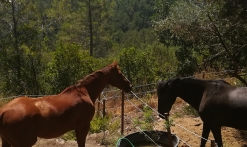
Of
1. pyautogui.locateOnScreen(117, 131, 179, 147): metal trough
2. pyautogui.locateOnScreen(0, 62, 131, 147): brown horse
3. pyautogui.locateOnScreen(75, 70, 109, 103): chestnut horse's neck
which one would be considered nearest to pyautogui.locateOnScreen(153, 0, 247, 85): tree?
pyautogui.locateOnScreen(117, 131, 179, 147): metal trough

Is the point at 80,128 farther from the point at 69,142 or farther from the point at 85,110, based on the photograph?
the point at 69,142

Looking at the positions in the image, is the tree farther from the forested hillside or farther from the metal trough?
the metal trough

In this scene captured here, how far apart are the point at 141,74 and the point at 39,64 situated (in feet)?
21.9

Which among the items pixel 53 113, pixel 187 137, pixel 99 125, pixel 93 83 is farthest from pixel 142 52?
pixel 53 113

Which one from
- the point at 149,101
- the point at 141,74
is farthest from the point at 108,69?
the point at 141,74

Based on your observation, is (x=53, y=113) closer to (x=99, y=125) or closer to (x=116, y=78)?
(x=116, y=78)

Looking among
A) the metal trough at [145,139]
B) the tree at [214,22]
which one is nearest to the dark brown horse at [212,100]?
the metal trough at [145,139]

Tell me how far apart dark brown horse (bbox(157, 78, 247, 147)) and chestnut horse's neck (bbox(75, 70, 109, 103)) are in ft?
→ 4.22

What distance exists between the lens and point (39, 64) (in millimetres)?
18625

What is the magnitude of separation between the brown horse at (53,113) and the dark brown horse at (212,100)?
996mm

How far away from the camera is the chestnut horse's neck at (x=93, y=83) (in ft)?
16.4

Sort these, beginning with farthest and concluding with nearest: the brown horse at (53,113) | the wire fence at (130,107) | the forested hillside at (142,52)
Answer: the forested hillside at (142,52) → the wire fence at (130,107) → the brown horse at (53,113)

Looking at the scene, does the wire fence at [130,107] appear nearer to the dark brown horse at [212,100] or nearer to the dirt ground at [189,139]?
the dirt ground at [189,139]

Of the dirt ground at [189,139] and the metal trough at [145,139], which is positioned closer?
the metal trough at [145,139]
